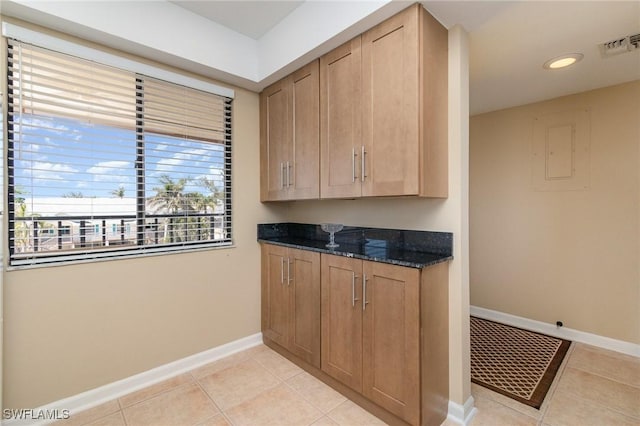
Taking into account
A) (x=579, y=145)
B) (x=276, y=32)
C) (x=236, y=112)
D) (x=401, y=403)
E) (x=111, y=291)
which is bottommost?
(x=401, y=403)

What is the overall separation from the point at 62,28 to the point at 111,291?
1643 mm

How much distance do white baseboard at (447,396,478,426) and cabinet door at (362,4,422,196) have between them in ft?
4.28

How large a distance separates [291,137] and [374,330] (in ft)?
5.11

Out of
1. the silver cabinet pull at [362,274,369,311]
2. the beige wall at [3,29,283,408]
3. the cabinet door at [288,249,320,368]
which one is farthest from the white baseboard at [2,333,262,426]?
the silver cabinet pull at [362,274,369,311]

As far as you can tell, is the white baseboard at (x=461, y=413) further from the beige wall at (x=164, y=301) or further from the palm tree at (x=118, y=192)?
the palm tree at (x=118, y=192)

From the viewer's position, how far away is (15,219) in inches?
64.7

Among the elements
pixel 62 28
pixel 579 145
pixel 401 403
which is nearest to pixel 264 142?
pixel 62 28

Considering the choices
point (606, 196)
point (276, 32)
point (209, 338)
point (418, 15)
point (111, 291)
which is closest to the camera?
point (418, 15)

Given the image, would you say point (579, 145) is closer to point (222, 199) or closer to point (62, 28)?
point (222, 199)

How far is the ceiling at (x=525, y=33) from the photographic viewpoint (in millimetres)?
1597

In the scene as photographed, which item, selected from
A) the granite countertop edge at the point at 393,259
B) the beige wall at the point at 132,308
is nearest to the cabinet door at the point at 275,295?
the beige wall at the point at 132,308

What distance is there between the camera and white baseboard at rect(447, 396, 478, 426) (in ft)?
5.56

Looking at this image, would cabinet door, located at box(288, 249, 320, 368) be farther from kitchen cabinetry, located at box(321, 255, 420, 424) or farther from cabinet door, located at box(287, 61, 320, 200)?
cabinet door, located at box(287, 61, 320, 200)

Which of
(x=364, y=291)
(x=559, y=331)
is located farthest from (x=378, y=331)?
(x=559, y=331)
